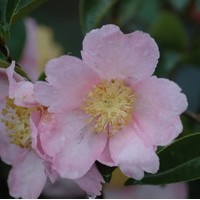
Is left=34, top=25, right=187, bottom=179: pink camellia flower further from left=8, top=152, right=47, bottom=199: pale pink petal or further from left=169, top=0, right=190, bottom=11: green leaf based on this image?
left=169, top=0, right=190, bottom=11: green leaf

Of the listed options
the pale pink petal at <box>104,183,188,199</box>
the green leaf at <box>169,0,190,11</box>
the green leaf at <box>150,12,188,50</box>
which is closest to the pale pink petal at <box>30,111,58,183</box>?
the pale pink petal at <box>104,183,188,199</box>

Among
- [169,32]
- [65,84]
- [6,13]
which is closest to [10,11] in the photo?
[6,13]


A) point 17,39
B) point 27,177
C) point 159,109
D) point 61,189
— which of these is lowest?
point 61,189

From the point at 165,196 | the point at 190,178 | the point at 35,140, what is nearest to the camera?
the point at 35,140

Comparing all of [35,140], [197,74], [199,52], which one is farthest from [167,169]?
[197,74]

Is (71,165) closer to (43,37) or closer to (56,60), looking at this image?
(56,60)

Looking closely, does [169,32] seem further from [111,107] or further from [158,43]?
[111,107]
